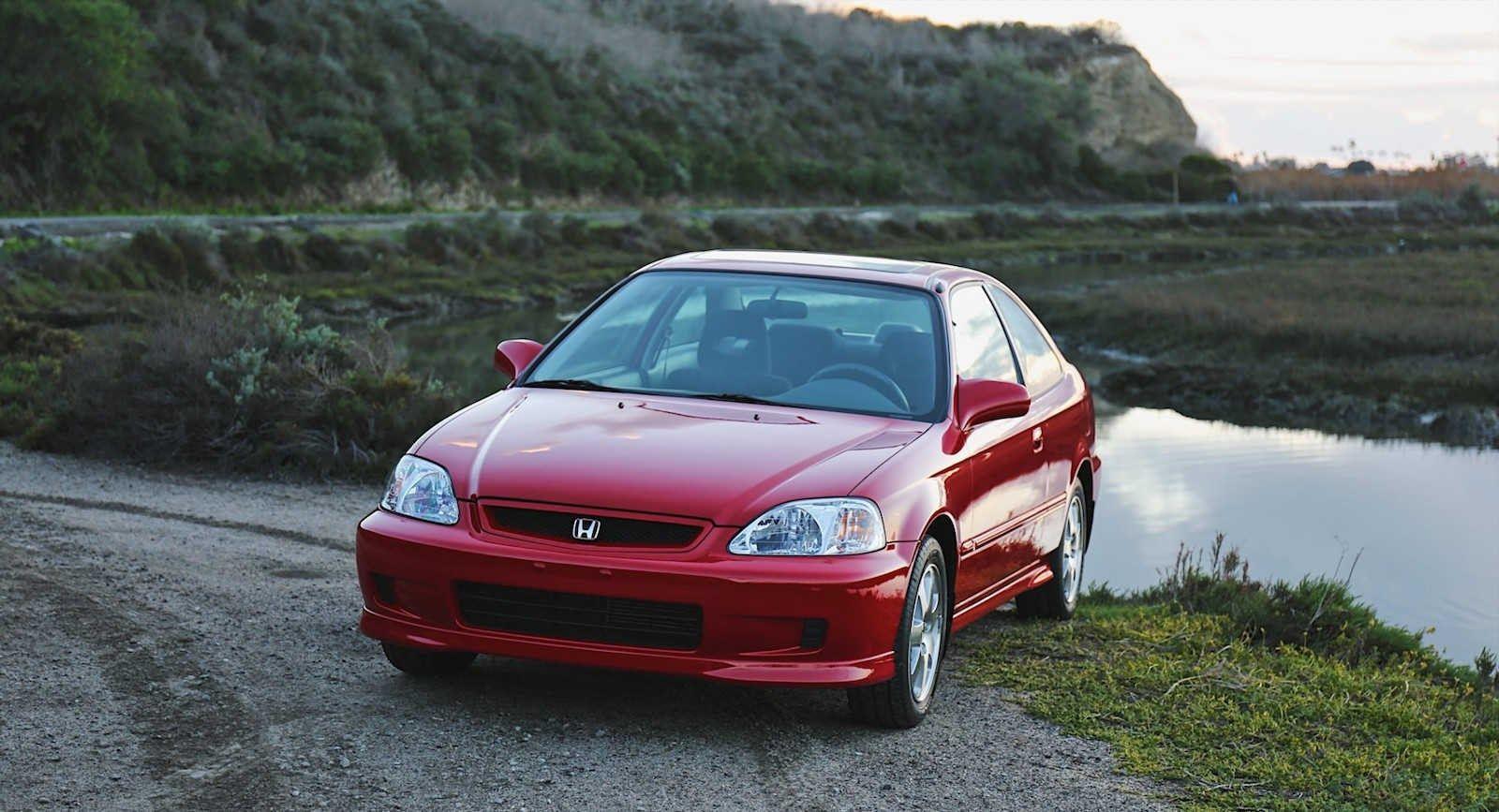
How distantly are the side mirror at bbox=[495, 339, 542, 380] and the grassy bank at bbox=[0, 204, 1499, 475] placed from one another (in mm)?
5484

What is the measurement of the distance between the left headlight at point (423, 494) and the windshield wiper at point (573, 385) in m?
0.91

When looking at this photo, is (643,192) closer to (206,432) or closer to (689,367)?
(206,432)

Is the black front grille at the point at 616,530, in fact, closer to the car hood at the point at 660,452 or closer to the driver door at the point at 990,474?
the car hood at the point at 660,452

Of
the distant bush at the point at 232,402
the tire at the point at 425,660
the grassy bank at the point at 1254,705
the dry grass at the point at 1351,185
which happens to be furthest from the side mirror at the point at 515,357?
the dry grass at the point at 1351,185

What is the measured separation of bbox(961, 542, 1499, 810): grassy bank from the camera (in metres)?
5.77

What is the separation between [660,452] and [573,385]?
1.03 metres

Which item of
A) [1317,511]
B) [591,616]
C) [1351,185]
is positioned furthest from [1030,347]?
[1351,185]

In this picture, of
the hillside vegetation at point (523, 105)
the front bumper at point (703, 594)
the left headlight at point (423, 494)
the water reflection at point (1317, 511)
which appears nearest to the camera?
the front bumper at point (703, 594)

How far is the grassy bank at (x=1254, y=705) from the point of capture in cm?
577

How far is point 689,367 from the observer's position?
6945 mm

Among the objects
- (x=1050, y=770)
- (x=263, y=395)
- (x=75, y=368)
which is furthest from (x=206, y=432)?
(x=1050, y=770)

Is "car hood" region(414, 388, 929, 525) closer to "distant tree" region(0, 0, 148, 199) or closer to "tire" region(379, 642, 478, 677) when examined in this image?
"tire" region(379, 642, 478, 677)

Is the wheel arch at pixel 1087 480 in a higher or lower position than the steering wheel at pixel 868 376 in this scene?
lower

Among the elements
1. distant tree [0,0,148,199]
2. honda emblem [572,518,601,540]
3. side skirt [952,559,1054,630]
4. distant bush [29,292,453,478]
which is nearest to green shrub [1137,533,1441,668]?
side skirt [952,559,1054,630]
